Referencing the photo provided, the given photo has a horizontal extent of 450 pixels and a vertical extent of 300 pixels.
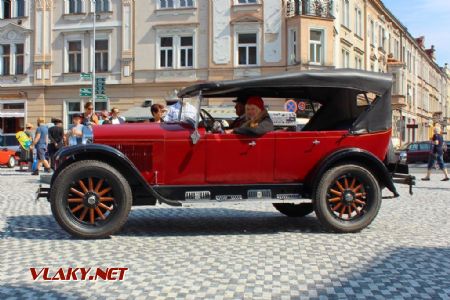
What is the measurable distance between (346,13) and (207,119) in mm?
31100

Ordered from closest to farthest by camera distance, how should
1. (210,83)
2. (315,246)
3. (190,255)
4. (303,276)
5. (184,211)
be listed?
(303,276) < (190,255) < (315,246) < (210,83) < (184,211)

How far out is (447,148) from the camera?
33438mm

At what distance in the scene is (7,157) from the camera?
25.2 meters

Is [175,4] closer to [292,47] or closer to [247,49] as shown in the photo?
[247,49]

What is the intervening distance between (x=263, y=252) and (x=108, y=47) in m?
27.2

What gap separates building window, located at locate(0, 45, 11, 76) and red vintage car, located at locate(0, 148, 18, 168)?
354 inches

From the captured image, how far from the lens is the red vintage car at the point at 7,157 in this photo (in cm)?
2498

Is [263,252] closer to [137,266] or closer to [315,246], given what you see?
[315,246]

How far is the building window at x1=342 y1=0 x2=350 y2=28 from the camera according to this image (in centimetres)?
3469

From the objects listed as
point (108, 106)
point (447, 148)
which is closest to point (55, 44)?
point (108, 106)

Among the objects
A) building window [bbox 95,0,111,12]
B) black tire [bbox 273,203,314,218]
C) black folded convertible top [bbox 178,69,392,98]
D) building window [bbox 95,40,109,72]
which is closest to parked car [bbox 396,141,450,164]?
building window [bbox 95,40,109,72]

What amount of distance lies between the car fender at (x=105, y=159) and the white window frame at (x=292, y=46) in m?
23.5

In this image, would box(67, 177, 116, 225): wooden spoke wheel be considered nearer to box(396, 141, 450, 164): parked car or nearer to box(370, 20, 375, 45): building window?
box(396, 141, 450, 164): parked car

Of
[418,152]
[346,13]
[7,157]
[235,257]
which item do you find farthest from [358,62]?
[235,257]
